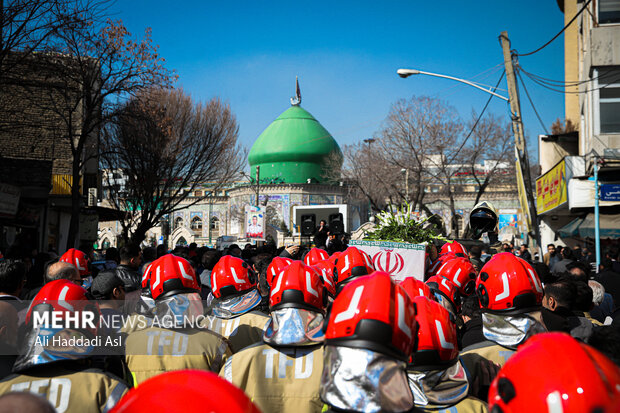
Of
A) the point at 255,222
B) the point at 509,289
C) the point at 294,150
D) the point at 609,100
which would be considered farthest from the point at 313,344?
the point at 294,150

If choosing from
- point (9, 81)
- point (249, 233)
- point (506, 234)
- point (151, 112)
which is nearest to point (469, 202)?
point (506, 234)

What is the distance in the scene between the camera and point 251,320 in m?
4.59

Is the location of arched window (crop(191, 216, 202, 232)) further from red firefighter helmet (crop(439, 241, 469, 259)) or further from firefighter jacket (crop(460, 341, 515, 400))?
firefighter jacket (crop(460, 341, 515, 400))

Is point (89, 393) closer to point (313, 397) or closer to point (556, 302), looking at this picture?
point (313, 397)

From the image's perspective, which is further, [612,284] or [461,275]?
[612,284]

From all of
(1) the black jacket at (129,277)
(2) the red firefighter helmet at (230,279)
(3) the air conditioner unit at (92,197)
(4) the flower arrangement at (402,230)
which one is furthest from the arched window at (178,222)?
(2) the red firefighter helmet at (230,279)

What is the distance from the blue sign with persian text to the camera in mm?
14375

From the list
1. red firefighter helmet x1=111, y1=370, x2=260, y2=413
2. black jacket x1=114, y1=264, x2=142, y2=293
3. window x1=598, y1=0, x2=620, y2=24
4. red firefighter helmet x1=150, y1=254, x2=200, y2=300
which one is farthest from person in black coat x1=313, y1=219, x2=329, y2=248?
window x1=598, y1=0, x2=620, y2=24

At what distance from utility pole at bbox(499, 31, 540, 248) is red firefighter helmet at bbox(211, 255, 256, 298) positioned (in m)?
12.6

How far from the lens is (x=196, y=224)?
57.5 metres

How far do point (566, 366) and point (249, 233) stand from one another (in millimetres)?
29652

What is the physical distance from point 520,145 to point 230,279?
1303 cm

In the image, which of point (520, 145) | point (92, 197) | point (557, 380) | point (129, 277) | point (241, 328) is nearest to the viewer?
point (557, 380)

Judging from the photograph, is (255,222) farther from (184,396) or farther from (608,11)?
(184,396)
